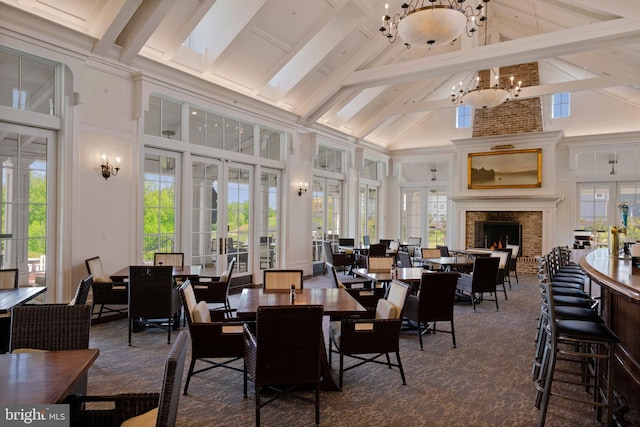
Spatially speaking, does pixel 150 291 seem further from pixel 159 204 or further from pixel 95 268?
pixel 159 204

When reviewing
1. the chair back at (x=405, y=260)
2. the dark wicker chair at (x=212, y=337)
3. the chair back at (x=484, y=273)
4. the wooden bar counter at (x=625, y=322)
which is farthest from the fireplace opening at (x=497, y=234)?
the dark wicker chair at (x=212, y=337)

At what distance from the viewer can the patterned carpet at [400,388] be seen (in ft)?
9.86

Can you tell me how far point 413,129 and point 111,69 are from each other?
31.4 feet

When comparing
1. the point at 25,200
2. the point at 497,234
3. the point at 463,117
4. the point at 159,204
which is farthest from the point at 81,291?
the point at 463,117

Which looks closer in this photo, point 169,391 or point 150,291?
point 169,391

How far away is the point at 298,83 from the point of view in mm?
8258

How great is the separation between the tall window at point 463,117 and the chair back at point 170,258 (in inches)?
373

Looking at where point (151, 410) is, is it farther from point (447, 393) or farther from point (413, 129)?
point (413, 129)

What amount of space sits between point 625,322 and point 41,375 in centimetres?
393

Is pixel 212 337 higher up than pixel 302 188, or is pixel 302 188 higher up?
pixel 302 188

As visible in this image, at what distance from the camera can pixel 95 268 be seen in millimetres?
5242

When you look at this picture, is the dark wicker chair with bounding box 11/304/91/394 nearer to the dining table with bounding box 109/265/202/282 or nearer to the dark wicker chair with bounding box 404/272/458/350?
the dining table with bounding box 109/265/202/282

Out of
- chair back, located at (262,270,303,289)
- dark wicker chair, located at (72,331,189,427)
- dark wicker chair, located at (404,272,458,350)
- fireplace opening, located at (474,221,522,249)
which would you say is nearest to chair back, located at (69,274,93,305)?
dark wicker chair, located at (72,331,189,427)

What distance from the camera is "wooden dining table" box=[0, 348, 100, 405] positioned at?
1.71 metres
